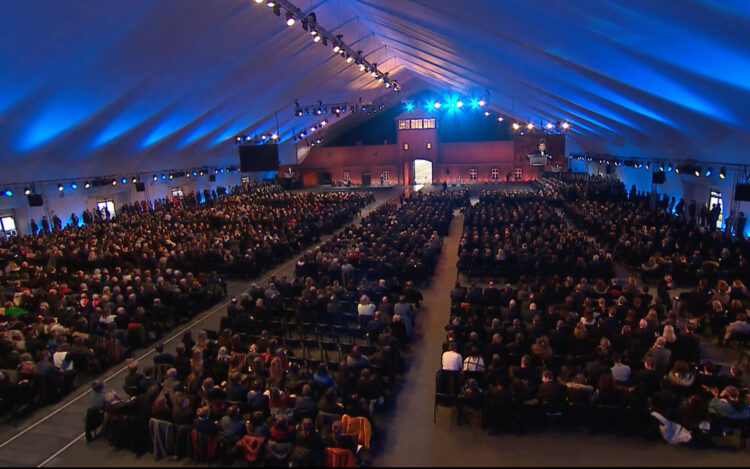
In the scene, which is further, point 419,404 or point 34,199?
point 34,199

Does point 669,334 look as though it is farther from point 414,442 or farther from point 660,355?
point 414,442

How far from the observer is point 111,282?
11516 millimetres

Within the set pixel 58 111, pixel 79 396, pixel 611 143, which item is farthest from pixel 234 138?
pixel 79 396

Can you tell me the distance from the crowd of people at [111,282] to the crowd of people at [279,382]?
49.6 inches

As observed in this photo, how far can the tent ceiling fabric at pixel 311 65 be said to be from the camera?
8.05 m

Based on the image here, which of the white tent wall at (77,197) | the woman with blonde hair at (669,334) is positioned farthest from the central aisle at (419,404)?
the white tent wall at (77,197)

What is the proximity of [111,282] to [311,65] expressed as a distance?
16009 mm

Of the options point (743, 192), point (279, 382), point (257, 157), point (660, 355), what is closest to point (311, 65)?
point (257, 157)

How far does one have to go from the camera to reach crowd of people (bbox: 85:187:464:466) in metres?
5.39

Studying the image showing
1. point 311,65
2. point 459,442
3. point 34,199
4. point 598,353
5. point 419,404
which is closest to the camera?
point 459,442

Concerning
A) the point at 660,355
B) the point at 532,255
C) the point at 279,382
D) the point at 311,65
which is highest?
the point at 311,65

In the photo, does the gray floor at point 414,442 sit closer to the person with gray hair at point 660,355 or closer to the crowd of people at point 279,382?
the crowd of people at point 279,382

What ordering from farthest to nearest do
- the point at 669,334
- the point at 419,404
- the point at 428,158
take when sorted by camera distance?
1. the point at 428,158
2. the point at 669,334
3. the point at 419,404

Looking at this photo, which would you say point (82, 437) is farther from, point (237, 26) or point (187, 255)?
point (237, 26)
